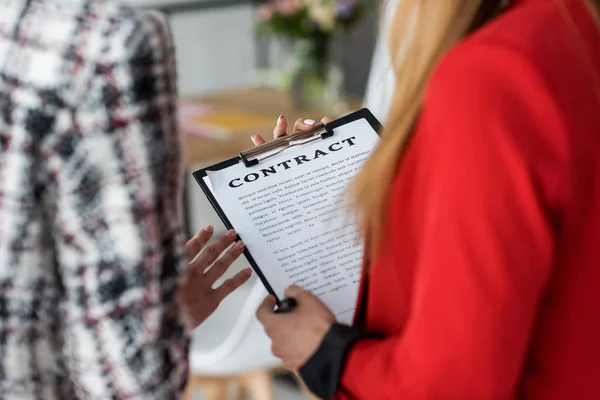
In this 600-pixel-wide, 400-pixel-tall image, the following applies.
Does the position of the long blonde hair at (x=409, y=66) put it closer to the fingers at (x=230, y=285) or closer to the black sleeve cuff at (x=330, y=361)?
the black sleeve cuff at (x=330, y=361)

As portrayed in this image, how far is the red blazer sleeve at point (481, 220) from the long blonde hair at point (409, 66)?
0.04 m

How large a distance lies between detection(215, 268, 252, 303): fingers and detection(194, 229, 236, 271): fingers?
32 millimetres

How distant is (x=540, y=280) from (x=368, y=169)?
172 mm

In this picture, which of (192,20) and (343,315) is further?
(192,20)

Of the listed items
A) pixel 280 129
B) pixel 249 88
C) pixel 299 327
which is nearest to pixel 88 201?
pixel 299 327

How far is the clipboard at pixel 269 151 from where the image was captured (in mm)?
846

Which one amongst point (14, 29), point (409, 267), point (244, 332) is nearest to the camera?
point (14, 29)

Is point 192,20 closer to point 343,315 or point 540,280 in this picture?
point 343,315

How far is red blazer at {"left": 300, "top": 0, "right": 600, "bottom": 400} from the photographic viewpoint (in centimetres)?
58

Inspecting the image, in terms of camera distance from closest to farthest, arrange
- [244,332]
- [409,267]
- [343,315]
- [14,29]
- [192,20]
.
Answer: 1. [14,29]
2. [409,267]
3. [343,315]
4. [244,332]
5. [192,20]

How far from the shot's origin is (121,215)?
1.96ft

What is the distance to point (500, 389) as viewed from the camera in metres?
0.66

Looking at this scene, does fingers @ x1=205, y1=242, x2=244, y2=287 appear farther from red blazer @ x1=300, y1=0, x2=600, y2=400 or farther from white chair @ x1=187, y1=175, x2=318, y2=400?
white chair @ x1=187, y1=175, x2=318, y2=400

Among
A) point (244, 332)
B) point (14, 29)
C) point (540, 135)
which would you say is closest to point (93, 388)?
point (14, 29)
